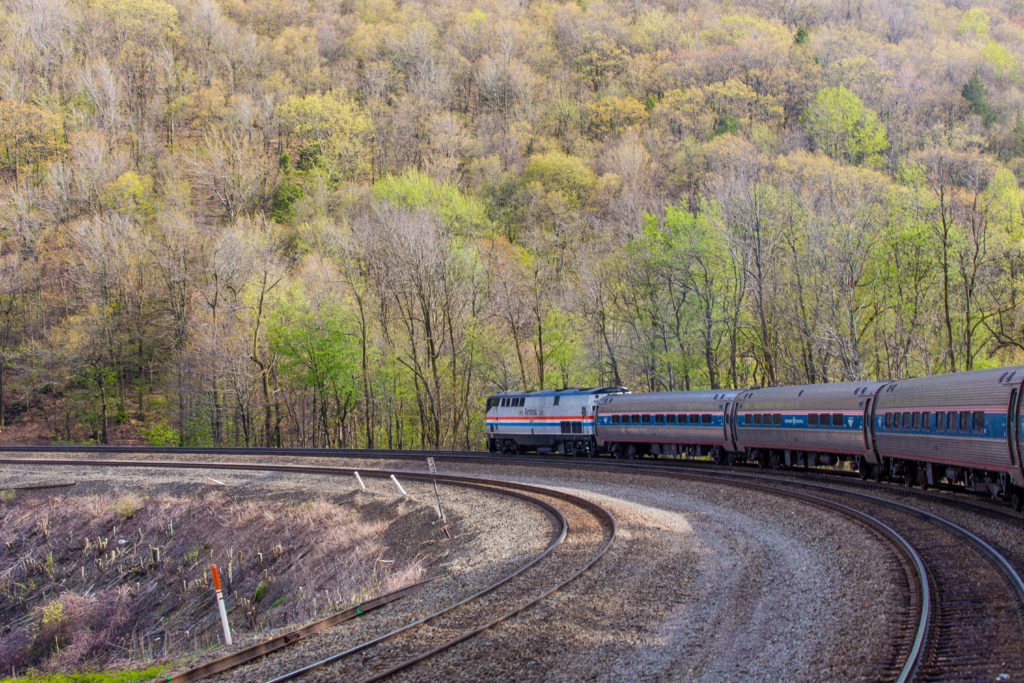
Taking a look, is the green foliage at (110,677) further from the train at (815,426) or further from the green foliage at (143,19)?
the green foliage at (143,19)

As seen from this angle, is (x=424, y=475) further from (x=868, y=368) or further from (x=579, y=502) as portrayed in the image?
(x=868, y=368)

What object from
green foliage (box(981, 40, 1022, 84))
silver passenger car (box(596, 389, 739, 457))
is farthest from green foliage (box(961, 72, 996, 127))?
silver passenger car (box(596, 389, 739, 457))

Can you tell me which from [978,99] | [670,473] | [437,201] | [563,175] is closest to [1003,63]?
[978,99]

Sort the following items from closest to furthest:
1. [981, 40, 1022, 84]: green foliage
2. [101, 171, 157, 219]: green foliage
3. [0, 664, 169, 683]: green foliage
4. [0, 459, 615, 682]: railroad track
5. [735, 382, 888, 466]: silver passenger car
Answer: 1. [0, 459, 615, 682]: railroad track
2. [0, 664, 169, 683]: green foliage
3. [735, 382, 888, 466]: silver passenger car
4. [101, 171, 157, 219]: green foliage
5. [981, 40, 1022, 84]: green foliage

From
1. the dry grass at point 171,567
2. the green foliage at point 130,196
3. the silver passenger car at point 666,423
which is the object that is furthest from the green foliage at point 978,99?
the green foliage at point 130,196

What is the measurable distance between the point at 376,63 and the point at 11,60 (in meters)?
47.5

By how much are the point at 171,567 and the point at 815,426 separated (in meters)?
22.9

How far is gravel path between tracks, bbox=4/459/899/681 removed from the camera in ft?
30.7

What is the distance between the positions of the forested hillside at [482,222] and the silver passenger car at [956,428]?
1217 cm

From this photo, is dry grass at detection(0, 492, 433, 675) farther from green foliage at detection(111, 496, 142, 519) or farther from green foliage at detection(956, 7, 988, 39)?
green foliage at detection(956, 7, 988, 39)

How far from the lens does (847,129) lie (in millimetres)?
65438

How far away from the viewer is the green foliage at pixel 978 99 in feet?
244

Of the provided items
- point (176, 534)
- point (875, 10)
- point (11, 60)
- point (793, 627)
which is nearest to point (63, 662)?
point (176, 534)

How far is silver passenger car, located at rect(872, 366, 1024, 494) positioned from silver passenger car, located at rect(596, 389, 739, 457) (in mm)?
7890
